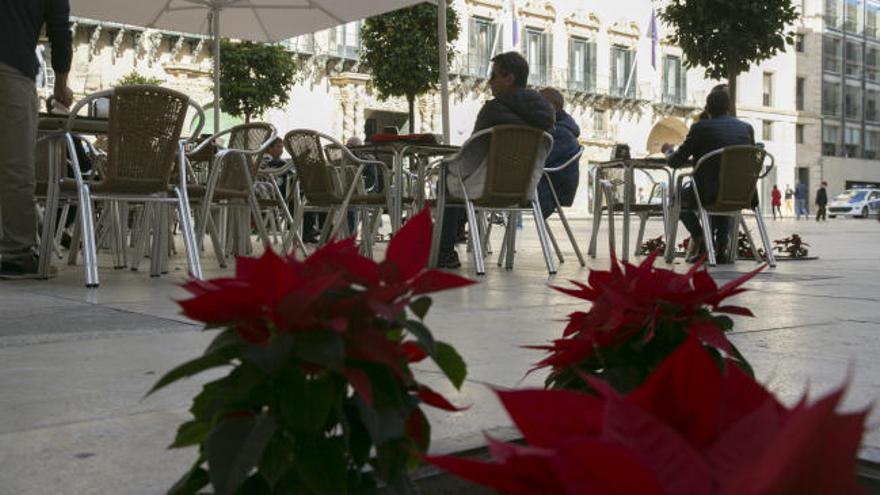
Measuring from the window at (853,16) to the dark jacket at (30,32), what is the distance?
1851 inches

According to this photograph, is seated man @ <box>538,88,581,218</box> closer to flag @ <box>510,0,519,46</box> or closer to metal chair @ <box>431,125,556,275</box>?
metal chair @ <box>431,125,556,275</box>

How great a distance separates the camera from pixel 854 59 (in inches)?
1863

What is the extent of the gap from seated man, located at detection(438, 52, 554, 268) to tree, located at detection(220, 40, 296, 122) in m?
13.5

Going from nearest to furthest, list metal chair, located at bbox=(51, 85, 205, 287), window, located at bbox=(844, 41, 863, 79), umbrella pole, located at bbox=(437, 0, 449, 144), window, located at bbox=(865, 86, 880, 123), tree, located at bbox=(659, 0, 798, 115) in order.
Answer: metal chair, located at bbox=(51, 85, 205, 287), umbrella pole, located at bbox=(437, 0, 449, 144), tree, located at bbox=(659, 0, 798, 115), window, located at bbox=(844, 41, 863, 79), window, located at bbox=(865, 86, 880, 123)

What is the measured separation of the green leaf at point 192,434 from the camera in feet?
2.44

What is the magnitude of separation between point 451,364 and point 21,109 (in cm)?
390

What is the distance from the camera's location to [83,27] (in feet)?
79.5

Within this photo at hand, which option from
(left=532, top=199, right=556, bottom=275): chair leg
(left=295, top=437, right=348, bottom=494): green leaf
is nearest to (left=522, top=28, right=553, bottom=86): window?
(left=532, top=199, right=556, bottom=275): chair leg

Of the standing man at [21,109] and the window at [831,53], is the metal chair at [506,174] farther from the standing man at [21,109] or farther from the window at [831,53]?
the window at [831,53]

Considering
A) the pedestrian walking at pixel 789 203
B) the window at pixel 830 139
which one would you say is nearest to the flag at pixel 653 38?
the pedestrian walking at pixel 789 203

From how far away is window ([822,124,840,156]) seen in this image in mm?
45094

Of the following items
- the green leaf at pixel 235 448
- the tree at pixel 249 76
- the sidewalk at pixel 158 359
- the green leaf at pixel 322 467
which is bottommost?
the sidewalk at pixel 158 359

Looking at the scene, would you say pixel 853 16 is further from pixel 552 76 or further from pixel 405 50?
pixel 405 50

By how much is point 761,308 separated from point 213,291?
10.6 feet
